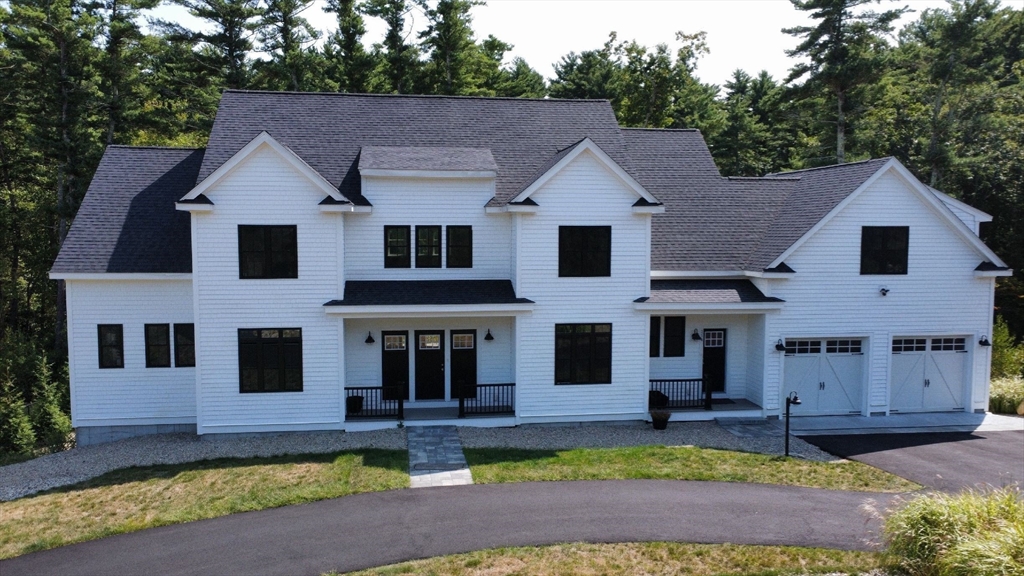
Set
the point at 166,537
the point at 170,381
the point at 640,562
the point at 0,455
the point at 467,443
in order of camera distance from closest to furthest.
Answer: the point at 640,562 < the point at 166,537 < the point at 467,443 < the point at 170,381 < the point at 0,455

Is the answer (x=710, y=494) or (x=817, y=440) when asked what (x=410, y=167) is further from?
(x=817, y=440)

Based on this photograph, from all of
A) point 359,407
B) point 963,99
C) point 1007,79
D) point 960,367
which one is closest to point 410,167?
point 359,407

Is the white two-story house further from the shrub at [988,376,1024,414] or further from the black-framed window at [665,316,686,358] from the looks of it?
the shrub at [988,376,1024,414]

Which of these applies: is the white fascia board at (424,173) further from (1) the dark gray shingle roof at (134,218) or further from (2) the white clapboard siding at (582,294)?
(1) the dark gray shingle roof at (134,218)

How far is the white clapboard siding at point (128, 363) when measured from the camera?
723 inches

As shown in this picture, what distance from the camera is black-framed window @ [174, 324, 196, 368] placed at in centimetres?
1881

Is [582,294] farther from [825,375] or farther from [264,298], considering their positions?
[264,298]

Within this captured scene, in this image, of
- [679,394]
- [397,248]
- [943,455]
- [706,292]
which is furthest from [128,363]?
[943,455]

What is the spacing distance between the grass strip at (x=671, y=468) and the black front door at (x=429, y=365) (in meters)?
3.80

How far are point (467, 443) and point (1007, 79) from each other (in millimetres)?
52180

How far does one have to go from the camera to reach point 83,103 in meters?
30.2

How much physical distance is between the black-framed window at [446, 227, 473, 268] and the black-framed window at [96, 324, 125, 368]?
8.94 m

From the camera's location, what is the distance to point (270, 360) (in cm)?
1803

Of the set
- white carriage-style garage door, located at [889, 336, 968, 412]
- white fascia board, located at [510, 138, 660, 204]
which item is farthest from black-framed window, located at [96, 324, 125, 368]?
white carriage-style garage door, located at [889, 336, 968, 412]
